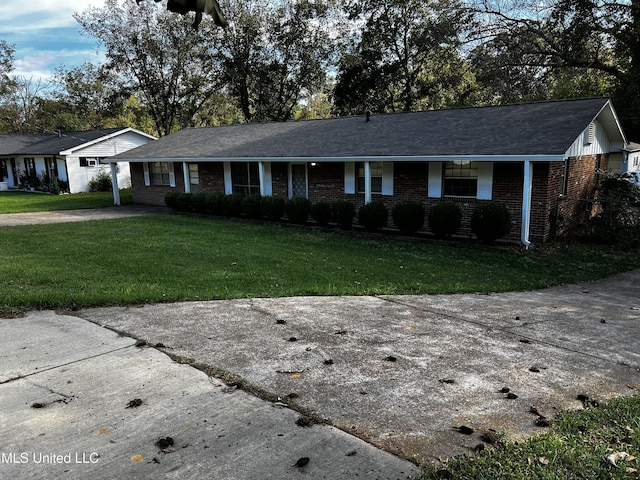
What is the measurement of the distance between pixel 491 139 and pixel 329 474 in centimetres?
1198

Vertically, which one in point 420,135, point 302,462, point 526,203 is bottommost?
point 302,462

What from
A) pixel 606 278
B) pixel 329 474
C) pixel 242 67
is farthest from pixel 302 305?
pixel 242 67

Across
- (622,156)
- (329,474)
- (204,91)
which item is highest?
(204,91)

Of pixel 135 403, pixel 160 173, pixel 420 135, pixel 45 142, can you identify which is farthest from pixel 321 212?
pixel 45 142

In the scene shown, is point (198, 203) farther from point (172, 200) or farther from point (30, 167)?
point (30, 167)

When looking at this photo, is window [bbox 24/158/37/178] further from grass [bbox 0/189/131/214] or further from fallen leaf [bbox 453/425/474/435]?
fallen leaf [bbox 453/425/474/435]

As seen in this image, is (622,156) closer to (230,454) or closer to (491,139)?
(491,139)

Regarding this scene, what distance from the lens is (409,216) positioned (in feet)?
44.4

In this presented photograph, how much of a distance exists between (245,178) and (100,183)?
47.4 ft

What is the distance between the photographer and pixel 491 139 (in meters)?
13.0

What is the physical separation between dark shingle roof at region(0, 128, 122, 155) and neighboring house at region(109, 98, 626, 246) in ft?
35.5

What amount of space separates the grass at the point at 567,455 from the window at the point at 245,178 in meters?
16.7

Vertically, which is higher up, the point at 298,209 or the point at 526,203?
the point at 526,203

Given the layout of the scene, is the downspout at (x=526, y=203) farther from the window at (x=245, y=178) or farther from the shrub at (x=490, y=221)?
the window at (x=245, y=178)
